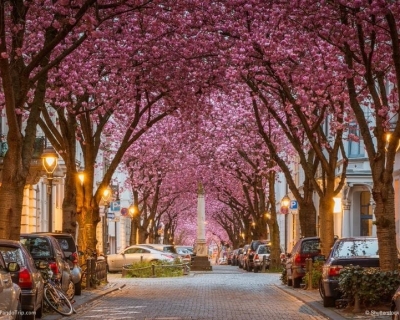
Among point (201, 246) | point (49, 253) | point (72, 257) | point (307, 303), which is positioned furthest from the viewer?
point (201, 246)

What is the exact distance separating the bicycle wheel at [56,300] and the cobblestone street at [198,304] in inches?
9.7

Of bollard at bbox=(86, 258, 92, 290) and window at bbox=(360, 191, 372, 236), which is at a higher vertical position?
window at bbox=(360, 191, 372, 236)

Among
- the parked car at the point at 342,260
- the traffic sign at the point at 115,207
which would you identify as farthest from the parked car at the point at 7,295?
the traffic sign at the point at 115,207

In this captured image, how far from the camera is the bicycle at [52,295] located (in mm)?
19814

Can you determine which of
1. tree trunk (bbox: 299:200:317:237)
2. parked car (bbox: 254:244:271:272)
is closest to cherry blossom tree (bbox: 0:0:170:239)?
tree trunk (bbox: 299:200:317:237)

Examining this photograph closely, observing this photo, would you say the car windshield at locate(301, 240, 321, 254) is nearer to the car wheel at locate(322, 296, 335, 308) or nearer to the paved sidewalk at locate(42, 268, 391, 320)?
the paved sidewalk at locate(42, 268, 391, 320)

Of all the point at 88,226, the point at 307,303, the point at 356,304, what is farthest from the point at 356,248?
the point at 88,226

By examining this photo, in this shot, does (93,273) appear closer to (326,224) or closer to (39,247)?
(326,224)

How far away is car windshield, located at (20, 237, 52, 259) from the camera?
22469mm

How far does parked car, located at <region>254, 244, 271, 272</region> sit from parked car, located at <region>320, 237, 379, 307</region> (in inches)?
1165

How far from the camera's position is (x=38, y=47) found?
25.7 meters

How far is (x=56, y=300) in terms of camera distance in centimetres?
2005

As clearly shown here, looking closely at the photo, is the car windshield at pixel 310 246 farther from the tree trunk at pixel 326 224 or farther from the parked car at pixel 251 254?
the parked car at pixel 251 254

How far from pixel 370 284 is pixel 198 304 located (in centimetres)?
576
